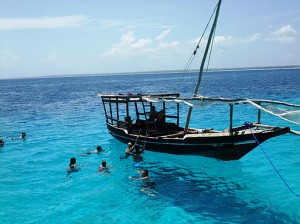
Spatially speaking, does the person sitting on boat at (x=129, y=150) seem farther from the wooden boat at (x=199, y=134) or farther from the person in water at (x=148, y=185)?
the person in water at (x=148, y=185)

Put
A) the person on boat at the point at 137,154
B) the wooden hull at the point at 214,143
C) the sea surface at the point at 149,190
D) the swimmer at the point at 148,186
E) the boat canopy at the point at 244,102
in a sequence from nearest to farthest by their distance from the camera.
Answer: the sea surface at the point at 149,190 → the boat canopy at the point at 244,102 → the swimmer at the point at 148,186 → the wooden hull at the point at 214,143 → the person on boat at the point at 137,154

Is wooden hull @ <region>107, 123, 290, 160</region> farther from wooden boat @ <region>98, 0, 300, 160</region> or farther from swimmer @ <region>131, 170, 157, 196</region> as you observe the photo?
swimmer @ <region>131, 170, 157, 196</region>

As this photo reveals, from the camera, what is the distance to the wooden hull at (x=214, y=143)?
14.3 meters

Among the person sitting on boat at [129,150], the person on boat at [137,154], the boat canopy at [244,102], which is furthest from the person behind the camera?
the person sitting on boat at [129,150]

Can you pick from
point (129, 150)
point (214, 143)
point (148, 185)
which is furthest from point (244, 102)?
point (129, 150)

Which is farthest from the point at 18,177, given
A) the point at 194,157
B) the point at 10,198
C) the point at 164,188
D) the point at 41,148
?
the point at 194,157

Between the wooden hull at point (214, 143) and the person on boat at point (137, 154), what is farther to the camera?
the person on boat at point (137, 154)

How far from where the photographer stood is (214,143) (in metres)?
15.6

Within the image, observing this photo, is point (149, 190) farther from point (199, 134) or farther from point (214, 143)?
point (199, 134)

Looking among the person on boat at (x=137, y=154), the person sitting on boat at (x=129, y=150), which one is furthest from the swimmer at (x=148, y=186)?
the person sitting on boat at (x=129, y=150)

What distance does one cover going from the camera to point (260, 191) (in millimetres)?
13867

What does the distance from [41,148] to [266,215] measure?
57.4ft

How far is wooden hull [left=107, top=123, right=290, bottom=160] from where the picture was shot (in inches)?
564

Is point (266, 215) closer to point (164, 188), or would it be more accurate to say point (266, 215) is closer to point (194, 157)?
point (164, 188)
